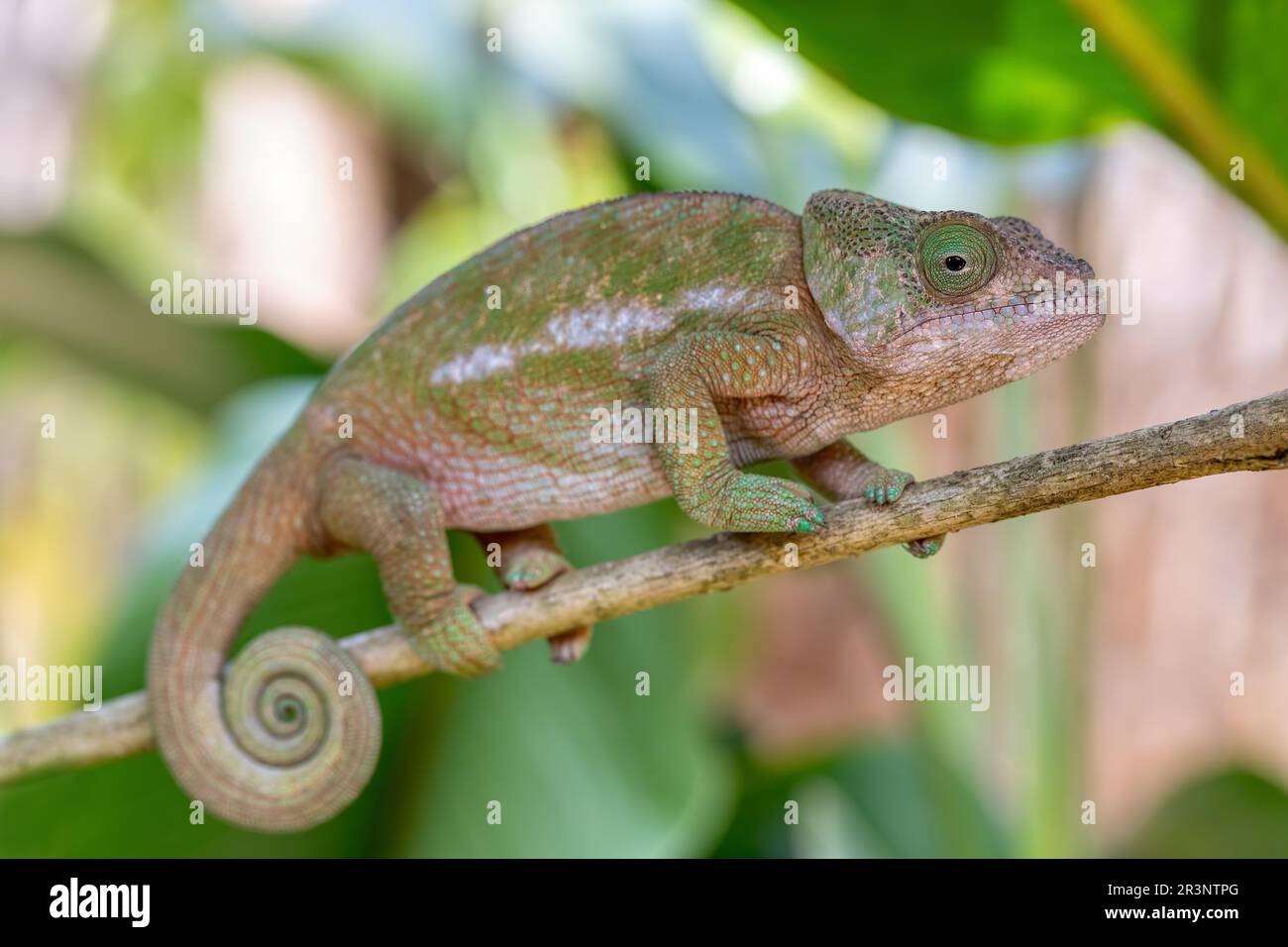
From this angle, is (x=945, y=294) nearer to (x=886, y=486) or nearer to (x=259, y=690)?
(x=886, y=486)

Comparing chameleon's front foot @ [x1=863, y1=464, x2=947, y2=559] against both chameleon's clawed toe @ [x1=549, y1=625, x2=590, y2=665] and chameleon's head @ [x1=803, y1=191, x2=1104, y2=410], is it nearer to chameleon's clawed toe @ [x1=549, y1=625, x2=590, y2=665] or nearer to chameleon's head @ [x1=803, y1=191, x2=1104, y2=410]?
chameleon's head @ [x1=803, y1=191, x2=1104, y2=410]

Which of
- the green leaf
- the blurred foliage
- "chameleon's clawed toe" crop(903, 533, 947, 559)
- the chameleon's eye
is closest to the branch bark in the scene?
"chameleon's clawed toe" crop(903, 533, 947, 559)

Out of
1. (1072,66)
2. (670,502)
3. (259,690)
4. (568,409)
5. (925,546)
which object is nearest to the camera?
(925,546)

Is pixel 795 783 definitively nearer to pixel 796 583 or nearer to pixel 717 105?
pixel 717 105

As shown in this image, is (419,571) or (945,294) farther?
(419,571)

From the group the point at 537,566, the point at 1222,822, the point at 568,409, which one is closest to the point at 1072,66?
the point at 568,409
